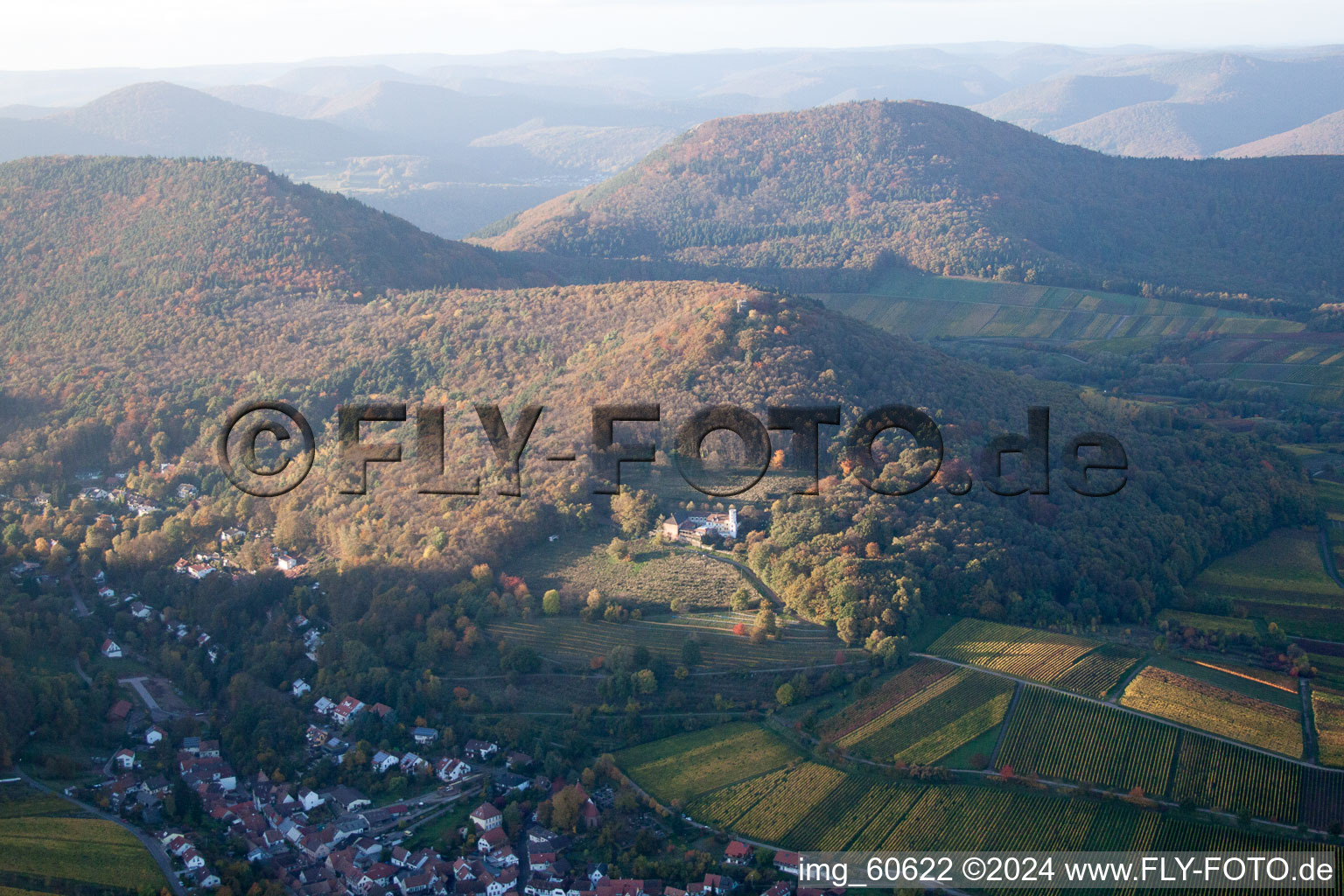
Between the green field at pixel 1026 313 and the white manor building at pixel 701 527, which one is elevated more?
the green field at pixel 1026 313

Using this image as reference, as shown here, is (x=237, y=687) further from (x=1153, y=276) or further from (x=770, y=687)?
(x=1153, y=276)

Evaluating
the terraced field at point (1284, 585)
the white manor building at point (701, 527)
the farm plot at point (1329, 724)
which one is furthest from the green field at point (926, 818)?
the terraced field at point (1284, 585)

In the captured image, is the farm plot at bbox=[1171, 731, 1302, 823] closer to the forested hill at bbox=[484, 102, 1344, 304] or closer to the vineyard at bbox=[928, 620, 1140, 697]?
the vineyard at bbox=[928, 620, 1140, 697]

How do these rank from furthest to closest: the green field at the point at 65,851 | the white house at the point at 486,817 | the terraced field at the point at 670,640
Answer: the terraced field at the point at 670,640 → the white house at the point at 486,817 → the green field at the point at 65,851

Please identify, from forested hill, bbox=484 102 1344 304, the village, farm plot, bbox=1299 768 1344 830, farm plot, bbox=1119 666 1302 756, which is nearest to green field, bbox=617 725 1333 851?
farm plot, bbox=1299 768 1344 830

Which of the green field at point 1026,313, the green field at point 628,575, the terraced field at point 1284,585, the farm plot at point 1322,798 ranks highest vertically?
the green field at point 1026,313

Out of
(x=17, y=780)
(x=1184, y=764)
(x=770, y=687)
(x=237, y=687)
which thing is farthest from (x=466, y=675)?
(x=1184, y=764)

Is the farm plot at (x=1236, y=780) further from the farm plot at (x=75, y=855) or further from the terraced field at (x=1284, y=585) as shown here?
the farm plot at (x=75, y=855)
